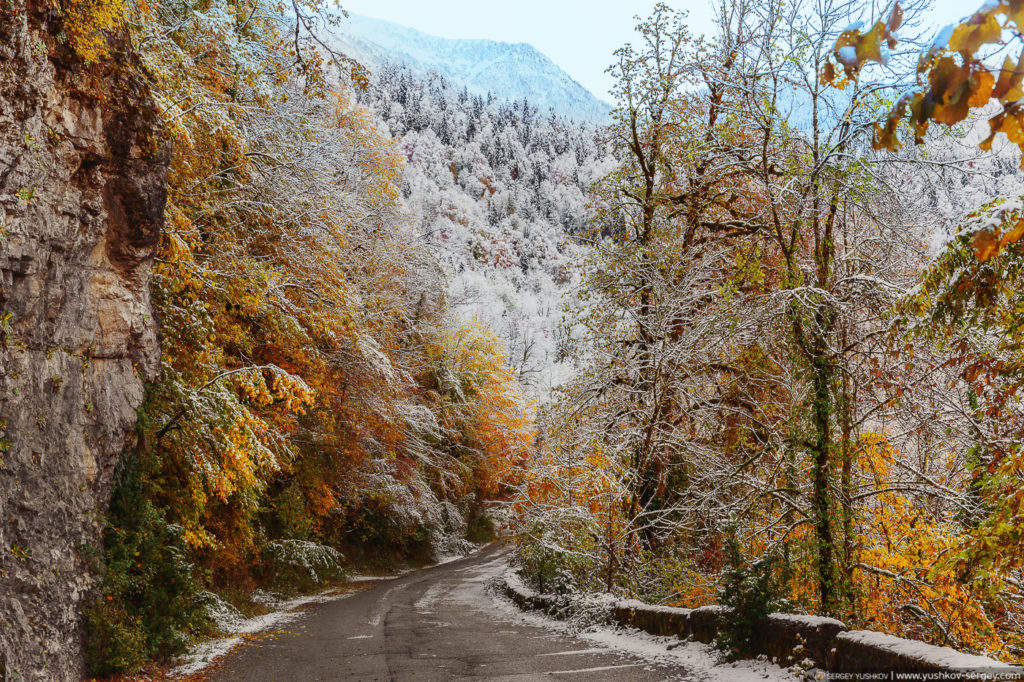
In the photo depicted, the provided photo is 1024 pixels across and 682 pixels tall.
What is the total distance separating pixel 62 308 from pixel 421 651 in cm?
605

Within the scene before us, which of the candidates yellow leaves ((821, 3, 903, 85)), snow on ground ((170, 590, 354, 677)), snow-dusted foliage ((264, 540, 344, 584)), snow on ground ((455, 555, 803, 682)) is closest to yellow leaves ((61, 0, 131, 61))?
Answer: snow on ground ((170, 590, 354, 677))

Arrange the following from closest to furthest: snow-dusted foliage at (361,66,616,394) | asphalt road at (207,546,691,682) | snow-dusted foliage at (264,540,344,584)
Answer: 1. asphalt road at (207,546,691,682)
2. snow-dusted foliage at (264,540,344,584)
3. snow-dusted foliage at (361,66,616,394)

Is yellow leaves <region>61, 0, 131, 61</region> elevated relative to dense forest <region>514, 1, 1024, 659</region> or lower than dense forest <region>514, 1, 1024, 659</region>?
elevated

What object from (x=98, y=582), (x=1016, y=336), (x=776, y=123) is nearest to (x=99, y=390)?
(x=98, y=582)

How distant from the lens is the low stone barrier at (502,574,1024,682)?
391 cm

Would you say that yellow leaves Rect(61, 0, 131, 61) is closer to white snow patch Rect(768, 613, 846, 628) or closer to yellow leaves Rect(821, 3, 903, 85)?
yellow leaves Rect(821, 3, 903, 85)

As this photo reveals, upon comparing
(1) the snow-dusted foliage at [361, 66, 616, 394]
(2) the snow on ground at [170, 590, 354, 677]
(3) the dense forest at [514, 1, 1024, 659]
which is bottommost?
(2) the snow on ground at [170, 590, 354, 677]

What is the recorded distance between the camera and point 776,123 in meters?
7.82

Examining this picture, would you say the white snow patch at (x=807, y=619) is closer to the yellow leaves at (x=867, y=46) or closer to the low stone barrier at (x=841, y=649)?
the low stone barrier at (x=841, y=649)

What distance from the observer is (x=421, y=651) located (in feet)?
29.3

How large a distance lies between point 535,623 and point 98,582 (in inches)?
283

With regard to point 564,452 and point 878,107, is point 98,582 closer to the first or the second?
point 564,452

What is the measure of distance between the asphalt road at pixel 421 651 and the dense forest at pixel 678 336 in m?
1.29

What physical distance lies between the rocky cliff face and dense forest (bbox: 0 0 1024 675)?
0.21 meters
